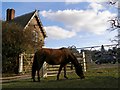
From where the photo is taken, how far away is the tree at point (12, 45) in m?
28.6

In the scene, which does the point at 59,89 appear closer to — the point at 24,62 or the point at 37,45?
the point at 24,62

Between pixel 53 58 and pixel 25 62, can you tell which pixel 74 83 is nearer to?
pixel 53 58

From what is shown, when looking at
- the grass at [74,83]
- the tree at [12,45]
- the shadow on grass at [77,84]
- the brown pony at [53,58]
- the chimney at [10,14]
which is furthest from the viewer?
the chimney at [10,14]

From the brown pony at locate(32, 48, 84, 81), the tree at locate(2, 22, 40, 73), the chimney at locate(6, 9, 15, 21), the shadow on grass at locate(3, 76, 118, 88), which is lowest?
the shadow on grass at locate(3, 76, 118, 88)

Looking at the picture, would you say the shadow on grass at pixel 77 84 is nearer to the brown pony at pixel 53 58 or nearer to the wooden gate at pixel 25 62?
the brown pony at pixel 53 58

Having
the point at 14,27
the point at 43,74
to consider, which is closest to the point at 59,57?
the point at 43,74

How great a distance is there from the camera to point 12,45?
95.0 ft

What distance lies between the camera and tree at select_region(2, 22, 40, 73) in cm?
2858

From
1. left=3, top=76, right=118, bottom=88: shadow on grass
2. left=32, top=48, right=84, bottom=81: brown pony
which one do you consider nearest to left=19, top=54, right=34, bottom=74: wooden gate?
left=32, top=48, right=84, bottom=81: brown pony

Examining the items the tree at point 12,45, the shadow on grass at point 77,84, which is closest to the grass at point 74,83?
the shadow on grass at point 77,84

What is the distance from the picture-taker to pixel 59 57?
54.6ft

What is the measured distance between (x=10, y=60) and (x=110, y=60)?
723 inches

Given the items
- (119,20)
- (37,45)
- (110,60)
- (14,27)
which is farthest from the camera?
(110,60)

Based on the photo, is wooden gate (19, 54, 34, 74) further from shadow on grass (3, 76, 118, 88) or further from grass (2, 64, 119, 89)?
shadow on grass (3, 76, 118, 88)
